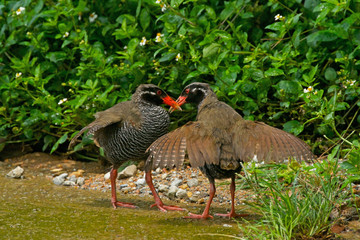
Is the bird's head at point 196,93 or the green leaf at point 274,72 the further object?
the green leaf at point 274,72

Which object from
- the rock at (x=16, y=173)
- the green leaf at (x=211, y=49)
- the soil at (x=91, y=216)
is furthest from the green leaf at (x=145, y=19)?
the rock at (x=16, y=173)

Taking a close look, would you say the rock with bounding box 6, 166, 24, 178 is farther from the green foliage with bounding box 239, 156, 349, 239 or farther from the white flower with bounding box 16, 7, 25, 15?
the green foliage with bounding box 239, 156, 349, 239

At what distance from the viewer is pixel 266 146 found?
224 inches

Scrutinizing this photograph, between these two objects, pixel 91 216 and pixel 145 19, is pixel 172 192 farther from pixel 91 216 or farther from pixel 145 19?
pixel 145 19

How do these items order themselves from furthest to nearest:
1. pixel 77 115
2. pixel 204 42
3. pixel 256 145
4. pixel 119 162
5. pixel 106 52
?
pixel 106 52
pixel 77 115
pixel 204 42
pixel 119 162
pixel 256 145

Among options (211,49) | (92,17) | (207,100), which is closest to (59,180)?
(92,17)

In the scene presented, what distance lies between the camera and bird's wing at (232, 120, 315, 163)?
5.63 metres

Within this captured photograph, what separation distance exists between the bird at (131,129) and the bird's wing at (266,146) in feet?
3.90

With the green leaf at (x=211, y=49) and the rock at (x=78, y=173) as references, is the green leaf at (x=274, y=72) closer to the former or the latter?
the green leaf at (x=211, y=49)

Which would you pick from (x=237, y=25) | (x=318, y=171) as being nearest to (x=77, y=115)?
(x=237, y=25)

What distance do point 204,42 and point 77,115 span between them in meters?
2.03

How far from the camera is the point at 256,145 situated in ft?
18.6

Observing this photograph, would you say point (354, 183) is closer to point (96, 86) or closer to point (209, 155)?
point (209, 155)

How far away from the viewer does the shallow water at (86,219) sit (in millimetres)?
5336
